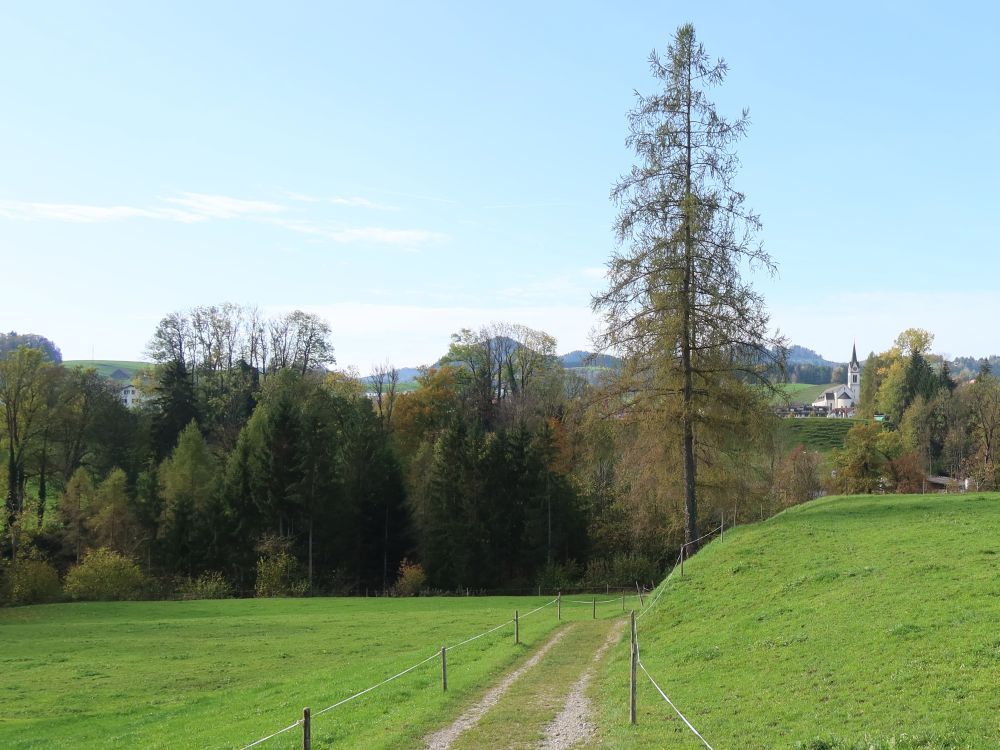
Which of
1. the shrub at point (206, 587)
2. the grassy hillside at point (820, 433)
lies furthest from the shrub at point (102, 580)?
the grassy hillside at point (820, 433)

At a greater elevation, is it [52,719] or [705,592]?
[705,592]

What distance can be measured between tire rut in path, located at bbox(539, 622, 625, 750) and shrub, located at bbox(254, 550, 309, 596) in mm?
40992

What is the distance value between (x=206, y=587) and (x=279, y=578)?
503 centimetres

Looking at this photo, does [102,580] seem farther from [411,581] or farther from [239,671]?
[239,671]

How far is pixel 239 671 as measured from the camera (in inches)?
998

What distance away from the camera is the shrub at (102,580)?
5275 centimetres

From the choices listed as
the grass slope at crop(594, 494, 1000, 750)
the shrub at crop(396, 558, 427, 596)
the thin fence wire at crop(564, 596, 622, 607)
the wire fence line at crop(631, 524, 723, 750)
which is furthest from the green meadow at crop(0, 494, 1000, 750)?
the shrub at crop(396, 558, 427, 596)

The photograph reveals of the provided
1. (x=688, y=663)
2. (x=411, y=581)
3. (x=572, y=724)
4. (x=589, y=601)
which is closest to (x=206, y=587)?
(x=411, y=581)

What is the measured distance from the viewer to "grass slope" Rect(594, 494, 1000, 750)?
10.8m

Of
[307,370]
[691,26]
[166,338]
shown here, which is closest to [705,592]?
[691,26]

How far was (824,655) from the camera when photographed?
1431cm

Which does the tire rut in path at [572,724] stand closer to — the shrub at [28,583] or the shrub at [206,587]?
the shrub at [206,587]

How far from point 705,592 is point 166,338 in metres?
80.2

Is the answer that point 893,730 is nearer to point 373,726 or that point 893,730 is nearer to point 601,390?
point 373,726
